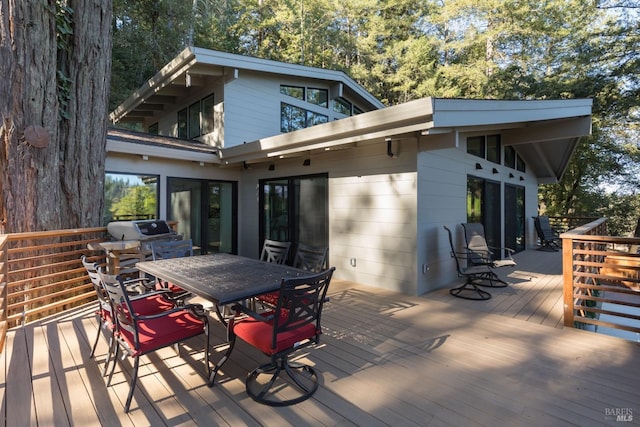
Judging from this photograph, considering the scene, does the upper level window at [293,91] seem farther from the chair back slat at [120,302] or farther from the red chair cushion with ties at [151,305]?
the chair back slat at [120,302]

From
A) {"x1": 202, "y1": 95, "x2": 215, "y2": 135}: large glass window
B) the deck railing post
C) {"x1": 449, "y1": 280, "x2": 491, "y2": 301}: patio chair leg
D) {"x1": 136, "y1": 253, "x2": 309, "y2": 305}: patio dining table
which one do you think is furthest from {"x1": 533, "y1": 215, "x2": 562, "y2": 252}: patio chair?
{"x1": 202, "y1": 95, "x2": 215, "y2": 135}: large glass window

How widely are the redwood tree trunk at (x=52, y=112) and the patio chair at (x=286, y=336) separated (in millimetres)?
3381

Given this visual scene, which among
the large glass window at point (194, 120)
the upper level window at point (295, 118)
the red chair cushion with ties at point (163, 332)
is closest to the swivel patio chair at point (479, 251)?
the red chair cushion with ties at point (163, 332)

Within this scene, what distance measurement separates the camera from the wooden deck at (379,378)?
192 centimetres

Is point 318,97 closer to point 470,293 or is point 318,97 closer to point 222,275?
point 470,293

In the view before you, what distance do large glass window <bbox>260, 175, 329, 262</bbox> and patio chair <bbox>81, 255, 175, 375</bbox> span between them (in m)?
3.12

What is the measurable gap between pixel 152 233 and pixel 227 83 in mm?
4096

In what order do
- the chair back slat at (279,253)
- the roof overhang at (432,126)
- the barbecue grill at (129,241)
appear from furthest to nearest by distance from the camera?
1. the barbecue grill at (129,241)
2. the chair back slat at (279,253)
3. the roof overhang at (432,126)

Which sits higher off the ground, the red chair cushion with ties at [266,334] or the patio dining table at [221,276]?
the patio dining table at [221,276]

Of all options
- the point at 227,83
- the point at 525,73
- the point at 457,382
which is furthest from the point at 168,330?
the point at 525,73

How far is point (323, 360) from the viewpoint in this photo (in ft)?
8.52

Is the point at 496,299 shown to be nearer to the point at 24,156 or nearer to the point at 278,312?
the point at 278,312

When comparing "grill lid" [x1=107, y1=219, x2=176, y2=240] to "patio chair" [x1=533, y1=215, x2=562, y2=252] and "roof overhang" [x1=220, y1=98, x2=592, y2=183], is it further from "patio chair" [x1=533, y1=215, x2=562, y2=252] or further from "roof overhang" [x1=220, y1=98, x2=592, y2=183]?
"patio chair" [x1=533, y1=215, x2=562, y2=252]

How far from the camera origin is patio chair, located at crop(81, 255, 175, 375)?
2.27 meters
